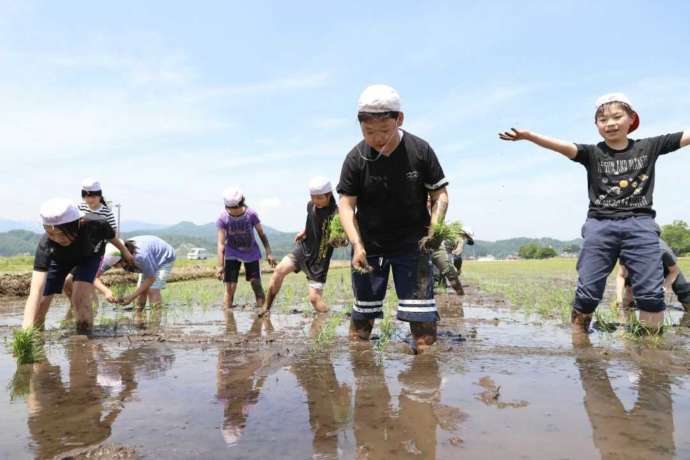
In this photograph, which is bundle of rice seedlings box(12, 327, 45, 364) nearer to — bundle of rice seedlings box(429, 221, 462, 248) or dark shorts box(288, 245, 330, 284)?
bundle of rice seedlings box(429, 221, 462, 248)

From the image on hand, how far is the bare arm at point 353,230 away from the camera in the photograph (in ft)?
12.6

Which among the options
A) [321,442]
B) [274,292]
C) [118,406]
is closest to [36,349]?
[118,406]

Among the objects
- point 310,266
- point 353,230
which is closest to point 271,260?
point 310,266

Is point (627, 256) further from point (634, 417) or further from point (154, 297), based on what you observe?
point (154, 297)

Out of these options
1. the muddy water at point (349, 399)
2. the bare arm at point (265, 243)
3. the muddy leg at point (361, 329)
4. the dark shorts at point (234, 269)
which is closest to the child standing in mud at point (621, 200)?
the muddy water at point (349, 399)

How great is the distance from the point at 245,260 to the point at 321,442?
5.90 metres

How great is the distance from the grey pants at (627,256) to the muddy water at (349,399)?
383mm

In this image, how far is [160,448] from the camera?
6.81ft

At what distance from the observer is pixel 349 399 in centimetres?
272

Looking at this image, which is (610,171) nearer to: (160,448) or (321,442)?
(321,442)

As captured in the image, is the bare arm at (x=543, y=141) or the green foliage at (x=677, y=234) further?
the green foliage at (x=677, y=234)

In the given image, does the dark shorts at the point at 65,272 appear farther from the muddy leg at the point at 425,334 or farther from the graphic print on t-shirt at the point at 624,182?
the graphic print on t-shirt at the point at 624,182

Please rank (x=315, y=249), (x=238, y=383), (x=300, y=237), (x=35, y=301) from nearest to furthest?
1. (x=238, y=383)
2. (x=35, y=301)
3. (x=315, y=249)
4. (x=300, y=237)

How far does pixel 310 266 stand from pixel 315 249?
22 centimetres
